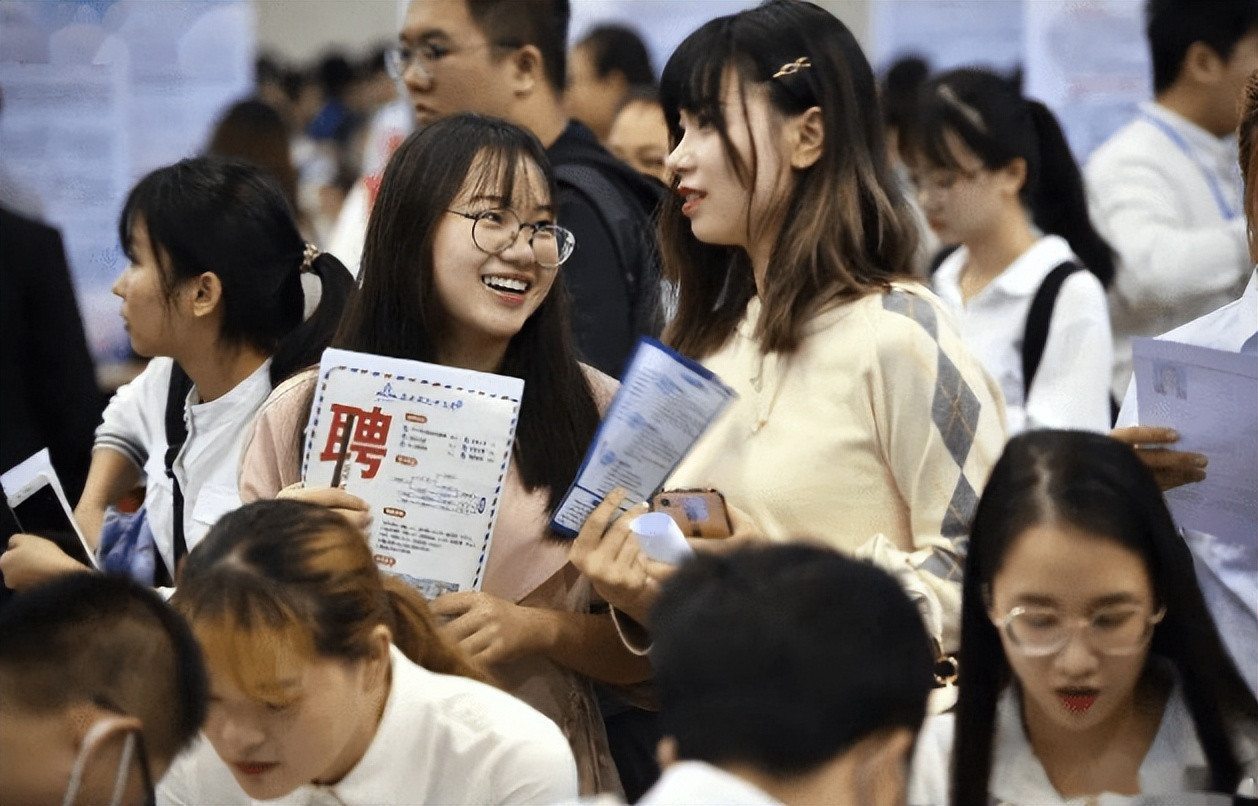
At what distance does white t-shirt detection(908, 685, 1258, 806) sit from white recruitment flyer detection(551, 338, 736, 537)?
51cm

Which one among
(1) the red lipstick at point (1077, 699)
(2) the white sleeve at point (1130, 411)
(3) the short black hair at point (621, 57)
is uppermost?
(3) the short black hair at point (621, 57)

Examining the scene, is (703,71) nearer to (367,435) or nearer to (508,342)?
(508,342)

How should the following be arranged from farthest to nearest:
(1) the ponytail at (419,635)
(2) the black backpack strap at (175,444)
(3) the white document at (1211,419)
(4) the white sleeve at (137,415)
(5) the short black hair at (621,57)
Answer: (5) the short black hair at (621,57) < (4) the white sleeve at (137,415) < (2) the black backpack strap at (175,444) < (1) the ponytail at (419,635) < (3) the white document at (1211,419)

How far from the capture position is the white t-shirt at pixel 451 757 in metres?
2.32

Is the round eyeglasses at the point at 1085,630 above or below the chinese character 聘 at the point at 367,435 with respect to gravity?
below

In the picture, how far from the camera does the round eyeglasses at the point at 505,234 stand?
274 cm

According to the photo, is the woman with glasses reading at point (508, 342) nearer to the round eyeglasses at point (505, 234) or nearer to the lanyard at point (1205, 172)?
the round eyeglasses at point (505, 234)

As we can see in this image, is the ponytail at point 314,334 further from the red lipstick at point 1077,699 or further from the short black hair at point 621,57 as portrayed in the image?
the short black hair at point 621,57

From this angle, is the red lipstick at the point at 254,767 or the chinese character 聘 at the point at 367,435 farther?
the chinese character 聘 at the point at 367,435

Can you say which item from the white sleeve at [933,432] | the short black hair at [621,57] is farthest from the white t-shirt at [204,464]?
the short black hair at [621,57]

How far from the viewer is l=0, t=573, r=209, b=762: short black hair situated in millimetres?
1932

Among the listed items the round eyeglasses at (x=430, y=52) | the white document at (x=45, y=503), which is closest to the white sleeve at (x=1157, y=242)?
the round eyeglasses at (x=430, y=52)

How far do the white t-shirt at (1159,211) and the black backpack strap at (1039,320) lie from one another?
327 mm

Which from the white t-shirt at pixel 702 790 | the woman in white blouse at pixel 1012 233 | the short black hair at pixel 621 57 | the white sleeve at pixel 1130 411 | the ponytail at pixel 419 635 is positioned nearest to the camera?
the white t-shirt at pixel 702 790
